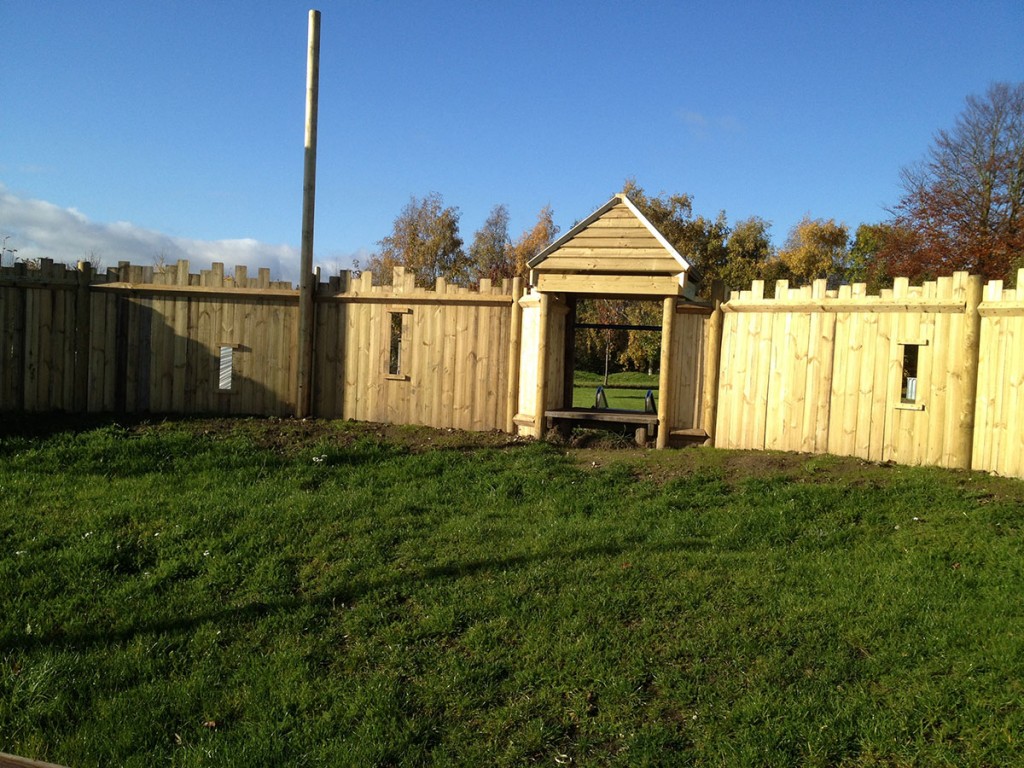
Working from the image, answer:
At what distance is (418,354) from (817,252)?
39.4 m

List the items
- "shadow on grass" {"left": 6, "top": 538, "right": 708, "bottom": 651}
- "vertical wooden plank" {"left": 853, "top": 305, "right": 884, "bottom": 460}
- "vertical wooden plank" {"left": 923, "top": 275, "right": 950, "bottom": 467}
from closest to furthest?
"shadow on grass" {"left": 6, "top": 538, "right": 708, "bottom": 651} → "vertical wooden plank" {"left": 923, "top": 275, "right": 950, "bottom": 467} → "vertical wooden plank" {"left": 853, "top": 305, "right": 884, "bottom": 460}

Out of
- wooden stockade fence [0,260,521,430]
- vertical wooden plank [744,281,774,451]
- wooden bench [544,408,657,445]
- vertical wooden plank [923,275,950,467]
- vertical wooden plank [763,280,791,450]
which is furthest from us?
wooden stockade fence [0,260,521,430]

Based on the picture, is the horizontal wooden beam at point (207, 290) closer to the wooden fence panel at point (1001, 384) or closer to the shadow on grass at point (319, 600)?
the shadow on grass at point (319, 600)

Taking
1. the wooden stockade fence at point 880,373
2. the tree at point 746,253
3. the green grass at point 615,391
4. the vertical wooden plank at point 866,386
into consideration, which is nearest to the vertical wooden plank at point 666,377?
the wooden stockade fence at point 880,373

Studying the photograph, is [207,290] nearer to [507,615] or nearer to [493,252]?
[507,615]

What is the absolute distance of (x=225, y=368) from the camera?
42.4 feet

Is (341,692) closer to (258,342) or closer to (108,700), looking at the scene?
(108,700)

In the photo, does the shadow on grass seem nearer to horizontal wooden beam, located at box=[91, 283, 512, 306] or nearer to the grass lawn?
the grass lawn

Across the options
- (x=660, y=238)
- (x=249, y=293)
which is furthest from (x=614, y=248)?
(x=249, y=293)

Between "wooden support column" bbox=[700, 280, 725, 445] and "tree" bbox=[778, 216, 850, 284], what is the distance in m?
35.2

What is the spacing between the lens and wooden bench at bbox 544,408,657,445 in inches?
452

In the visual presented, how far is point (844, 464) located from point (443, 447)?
15.8 feet

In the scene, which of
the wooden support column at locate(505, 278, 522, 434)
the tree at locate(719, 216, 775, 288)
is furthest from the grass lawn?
the tree at locate(719, 216, 775, 288)

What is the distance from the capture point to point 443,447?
10.7 metres
